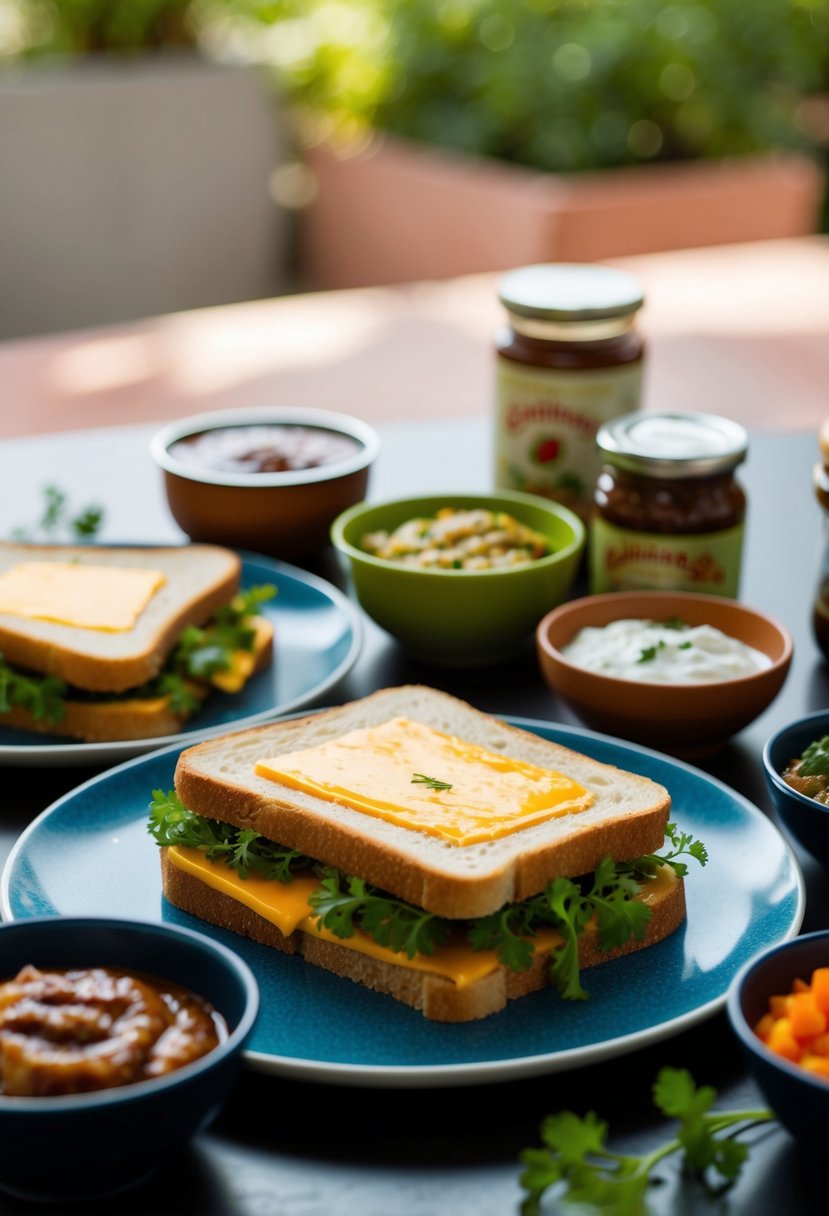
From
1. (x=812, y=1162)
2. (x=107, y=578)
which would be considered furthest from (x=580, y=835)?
(x=107, y=578)

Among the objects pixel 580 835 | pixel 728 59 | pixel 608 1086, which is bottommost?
pixel 608 1086

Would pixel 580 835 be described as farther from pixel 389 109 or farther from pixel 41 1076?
pixel 389 109

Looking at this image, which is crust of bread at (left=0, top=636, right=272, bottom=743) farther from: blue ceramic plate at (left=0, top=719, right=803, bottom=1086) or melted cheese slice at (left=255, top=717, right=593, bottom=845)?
melted cheese slice at (left=255, top=717, right=593, bottom=845)

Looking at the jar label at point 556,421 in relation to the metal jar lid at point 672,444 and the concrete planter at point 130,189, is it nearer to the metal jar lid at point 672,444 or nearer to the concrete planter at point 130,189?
the metal jar lid at point 672,444

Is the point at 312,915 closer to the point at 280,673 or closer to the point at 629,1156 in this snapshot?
the point at 629,1156

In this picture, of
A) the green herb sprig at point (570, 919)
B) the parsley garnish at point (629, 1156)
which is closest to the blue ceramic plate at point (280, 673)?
the green herb sprig at point (570, 919)

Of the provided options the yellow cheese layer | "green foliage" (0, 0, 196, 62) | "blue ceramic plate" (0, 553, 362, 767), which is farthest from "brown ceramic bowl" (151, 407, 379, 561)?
"green foliage" (0, 0, 196, 62)
